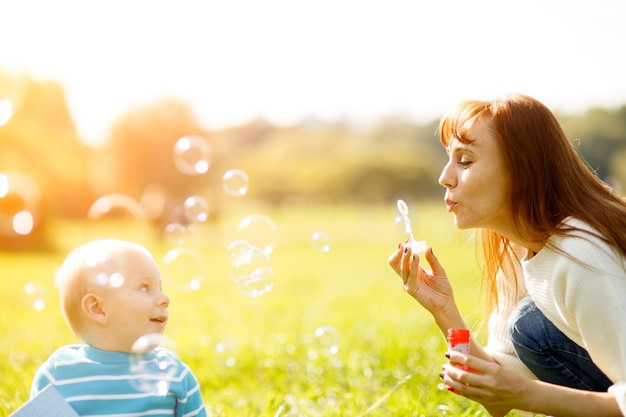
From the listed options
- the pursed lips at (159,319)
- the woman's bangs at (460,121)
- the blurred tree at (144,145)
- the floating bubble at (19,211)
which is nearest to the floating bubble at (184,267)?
the pursed lips at (159,319)

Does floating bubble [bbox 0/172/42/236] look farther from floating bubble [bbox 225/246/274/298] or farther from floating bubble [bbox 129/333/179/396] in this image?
floating bubble [bbox 129/333/179/396]

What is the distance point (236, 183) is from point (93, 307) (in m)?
1.97

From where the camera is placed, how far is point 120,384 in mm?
2441

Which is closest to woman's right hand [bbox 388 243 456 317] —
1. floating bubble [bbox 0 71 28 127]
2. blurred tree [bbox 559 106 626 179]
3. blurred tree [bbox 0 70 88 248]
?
floating bubble [bbox 0 71 28 127]

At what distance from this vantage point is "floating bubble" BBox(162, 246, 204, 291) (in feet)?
12.8

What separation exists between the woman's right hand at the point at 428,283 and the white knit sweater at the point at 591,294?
1.19 feet

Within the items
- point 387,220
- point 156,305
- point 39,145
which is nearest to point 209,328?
point 156,305

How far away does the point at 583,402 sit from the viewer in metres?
2.43

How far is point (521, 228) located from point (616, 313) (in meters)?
0.47

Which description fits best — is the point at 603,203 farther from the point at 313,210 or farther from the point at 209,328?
the point at 313,210

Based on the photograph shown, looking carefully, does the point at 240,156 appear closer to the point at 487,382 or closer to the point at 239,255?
the point at 239,255

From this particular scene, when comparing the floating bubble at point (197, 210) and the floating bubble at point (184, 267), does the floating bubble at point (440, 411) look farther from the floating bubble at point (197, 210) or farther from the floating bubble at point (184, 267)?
the floating bubble at point (197, 210)

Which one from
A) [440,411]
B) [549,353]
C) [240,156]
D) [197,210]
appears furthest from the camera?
[240,156]

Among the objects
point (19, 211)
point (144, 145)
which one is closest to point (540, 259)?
point (19, 211)
